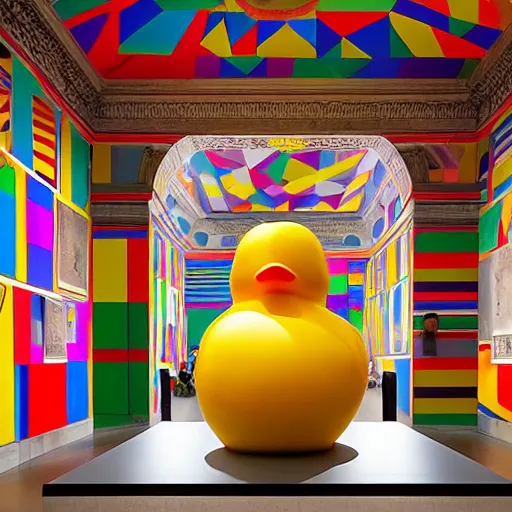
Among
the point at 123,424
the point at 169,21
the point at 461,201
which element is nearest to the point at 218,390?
the point at 169,21

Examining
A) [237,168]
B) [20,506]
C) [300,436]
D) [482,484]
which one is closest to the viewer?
[482,484]

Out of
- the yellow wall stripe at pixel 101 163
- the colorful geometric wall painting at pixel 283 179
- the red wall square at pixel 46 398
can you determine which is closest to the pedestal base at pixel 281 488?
the red wall square at pixel 46 398

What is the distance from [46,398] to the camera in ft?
14.2

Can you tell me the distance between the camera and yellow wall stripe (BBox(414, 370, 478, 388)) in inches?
215

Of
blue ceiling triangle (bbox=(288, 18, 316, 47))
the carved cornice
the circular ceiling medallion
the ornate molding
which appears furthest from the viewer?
the carved cornice

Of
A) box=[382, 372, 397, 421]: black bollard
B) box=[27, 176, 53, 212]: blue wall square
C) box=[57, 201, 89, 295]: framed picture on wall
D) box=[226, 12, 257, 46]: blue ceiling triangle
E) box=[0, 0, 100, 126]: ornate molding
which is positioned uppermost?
box=[226, 12, 257, 46]: blue ceiling triangle

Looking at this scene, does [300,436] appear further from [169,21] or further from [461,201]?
[461,201]

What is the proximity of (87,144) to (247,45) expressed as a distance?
167 centimetres

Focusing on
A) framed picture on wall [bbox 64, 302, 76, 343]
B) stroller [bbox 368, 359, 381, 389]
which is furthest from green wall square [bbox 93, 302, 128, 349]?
stroller [bbox 368, 359, 381, 389]

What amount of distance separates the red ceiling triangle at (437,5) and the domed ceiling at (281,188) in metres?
1.44

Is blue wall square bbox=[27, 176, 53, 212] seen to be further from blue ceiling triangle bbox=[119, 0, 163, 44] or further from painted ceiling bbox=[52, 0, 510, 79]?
blue ceiling triangle bbox=[119, 0, 163, 44]

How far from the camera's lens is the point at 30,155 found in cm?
414

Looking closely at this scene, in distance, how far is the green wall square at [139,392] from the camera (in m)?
5.46

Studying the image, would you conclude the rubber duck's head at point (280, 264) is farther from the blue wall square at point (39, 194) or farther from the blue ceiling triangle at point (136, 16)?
the blue ceiling triangle at point (136, 16)
